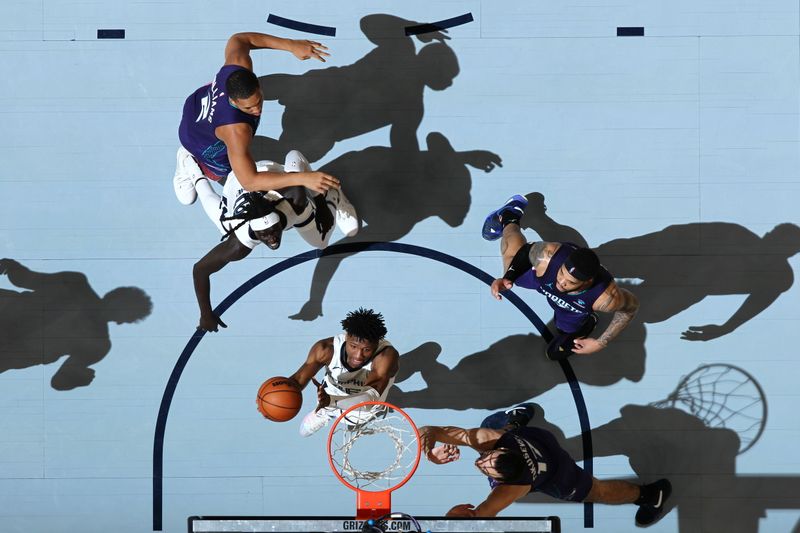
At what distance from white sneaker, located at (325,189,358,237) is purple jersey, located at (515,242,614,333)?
132 cm

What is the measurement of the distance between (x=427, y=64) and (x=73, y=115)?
2.83 metres

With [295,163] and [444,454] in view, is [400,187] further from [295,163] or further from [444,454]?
[444,454]

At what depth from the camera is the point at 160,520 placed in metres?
5.81

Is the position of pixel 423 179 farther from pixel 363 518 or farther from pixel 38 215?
pixel 38 215

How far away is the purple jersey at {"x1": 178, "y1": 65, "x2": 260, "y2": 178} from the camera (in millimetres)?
4816

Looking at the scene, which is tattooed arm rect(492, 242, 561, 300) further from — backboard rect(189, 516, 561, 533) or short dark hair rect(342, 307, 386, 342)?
backboard rect(189, 516, 561, 533)

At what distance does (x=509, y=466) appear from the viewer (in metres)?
4.85

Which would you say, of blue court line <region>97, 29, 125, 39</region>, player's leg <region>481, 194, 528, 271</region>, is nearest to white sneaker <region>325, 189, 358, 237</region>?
player's leg <region>481, 194, 528, 271</region>

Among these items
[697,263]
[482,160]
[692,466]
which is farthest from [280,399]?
[697,263]

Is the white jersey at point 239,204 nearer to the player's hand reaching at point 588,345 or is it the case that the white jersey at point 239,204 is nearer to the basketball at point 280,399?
the basketball at point 280,399

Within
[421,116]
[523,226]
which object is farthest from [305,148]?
[523,226]

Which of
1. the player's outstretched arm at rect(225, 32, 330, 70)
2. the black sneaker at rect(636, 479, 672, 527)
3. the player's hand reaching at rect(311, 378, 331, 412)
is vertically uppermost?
the player's outstretched arm at rect(225, 32, 330, 70)

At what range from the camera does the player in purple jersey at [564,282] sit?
4.71 m

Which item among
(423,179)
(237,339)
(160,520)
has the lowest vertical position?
(160,520)
